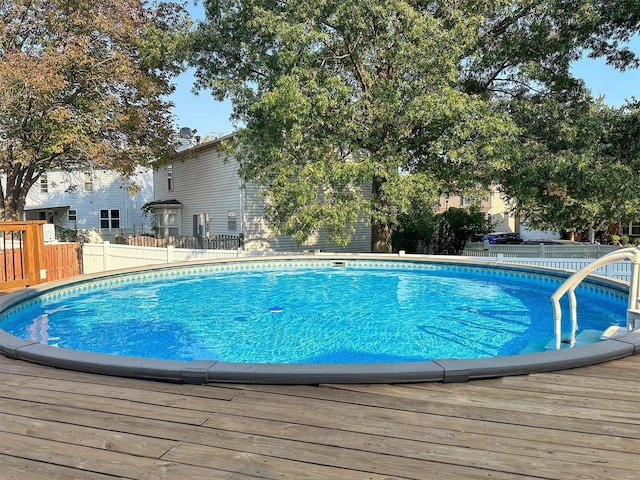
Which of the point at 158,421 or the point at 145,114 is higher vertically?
the point at 145,114

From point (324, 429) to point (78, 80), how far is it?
55.0ft

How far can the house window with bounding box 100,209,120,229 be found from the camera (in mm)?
26750

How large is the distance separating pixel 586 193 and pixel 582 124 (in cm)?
201

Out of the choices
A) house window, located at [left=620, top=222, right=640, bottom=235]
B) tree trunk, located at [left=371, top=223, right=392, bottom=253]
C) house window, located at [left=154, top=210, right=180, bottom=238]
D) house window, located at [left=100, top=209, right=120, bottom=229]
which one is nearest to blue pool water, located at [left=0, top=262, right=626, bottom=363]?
tree trunk, located at [left=371, top=223, right=392, bottom=253]

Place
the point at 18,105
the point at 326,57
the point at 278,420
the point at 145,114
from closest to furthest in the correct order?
the point at 278,420
the point at 326,57
the point at 18,105
the point at 145,114

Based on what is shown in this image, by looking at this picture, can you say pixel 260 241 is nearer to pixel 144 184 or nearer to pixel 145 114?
pixel 145 114

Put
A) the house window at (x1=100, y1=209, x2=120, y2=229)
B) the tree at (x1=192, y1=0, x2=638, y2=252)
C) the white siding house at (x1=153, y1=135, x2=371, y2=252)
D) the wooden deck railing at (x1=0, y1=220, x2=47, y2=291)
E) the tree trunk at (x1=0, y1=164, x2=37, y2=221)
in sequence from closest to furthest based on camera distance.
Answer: the wooden deck railing at (x1=0, y1=220, x2=47, y2=291)
the tree at (x1=192, y1=0, x2=638, y2=252)
the tree trunk at (x1=0, y1=164, x2=37, y2=221)
the white siding house at (x1=153, y1=135, x2=371, y2=252)
the house window at (x1=100, y1=209, x2=120, y2=229)

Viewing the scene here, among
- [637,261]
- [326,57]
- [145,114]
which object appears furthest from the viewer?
[145,114]

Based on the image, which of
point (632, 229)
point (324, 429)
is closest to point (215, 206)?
point (324, 429)

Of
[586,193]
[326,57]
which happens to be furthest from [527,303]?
[326,57]

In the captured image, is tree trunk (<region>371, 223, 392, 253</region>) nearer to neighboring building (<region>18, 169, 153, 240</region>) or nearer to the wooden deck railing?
the wooden deck railing

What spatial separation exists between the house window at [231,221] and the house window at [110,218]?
12666 mm

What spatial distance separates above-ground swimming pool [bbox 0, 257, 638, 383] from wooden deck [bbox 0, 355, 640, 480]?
0.46ft

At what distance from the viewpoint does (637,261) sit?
165 inches
